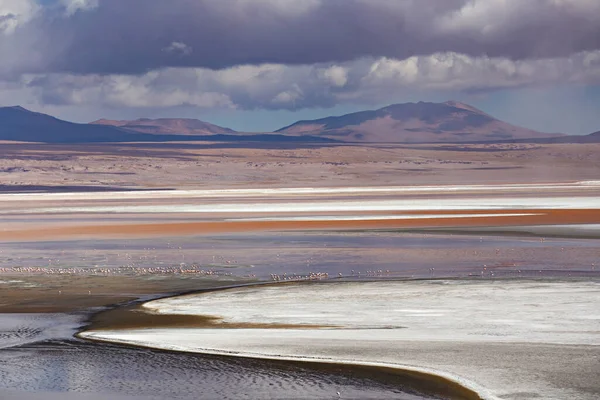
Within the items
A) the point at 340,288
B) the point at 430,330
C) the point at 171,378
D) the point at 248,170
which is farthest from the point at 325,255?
the point at 248,170

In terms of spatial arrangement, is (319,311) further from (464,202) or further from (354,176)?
(354,176)

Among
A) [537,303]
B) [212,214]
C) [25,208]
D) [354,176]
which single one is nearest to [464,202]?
[212,214]

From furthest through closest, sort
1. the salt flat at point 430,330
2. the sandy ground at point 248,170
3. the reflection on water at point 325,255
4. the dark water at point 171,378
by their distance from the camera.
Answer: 1. the sandy ground at point 248,170
2. the reflection on water at point 325,255
3. the salt flat at point 430,330
4. the dark water at point 171,378

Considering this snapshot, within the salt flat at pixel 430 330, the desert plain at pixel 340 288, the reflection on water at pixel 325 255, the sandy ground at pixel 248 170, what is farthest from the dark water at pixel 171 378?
the sandy ground at pixel 248 170

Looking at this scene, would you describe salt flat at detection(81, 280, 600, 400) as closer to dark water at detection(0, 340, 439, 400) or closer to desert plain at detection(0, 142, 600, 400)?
desert plain at detection(0, 142, 600, 400)

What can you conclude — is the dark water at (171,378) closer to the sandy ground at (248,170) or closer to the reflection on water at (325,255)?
the reflection on water at (325,255)
